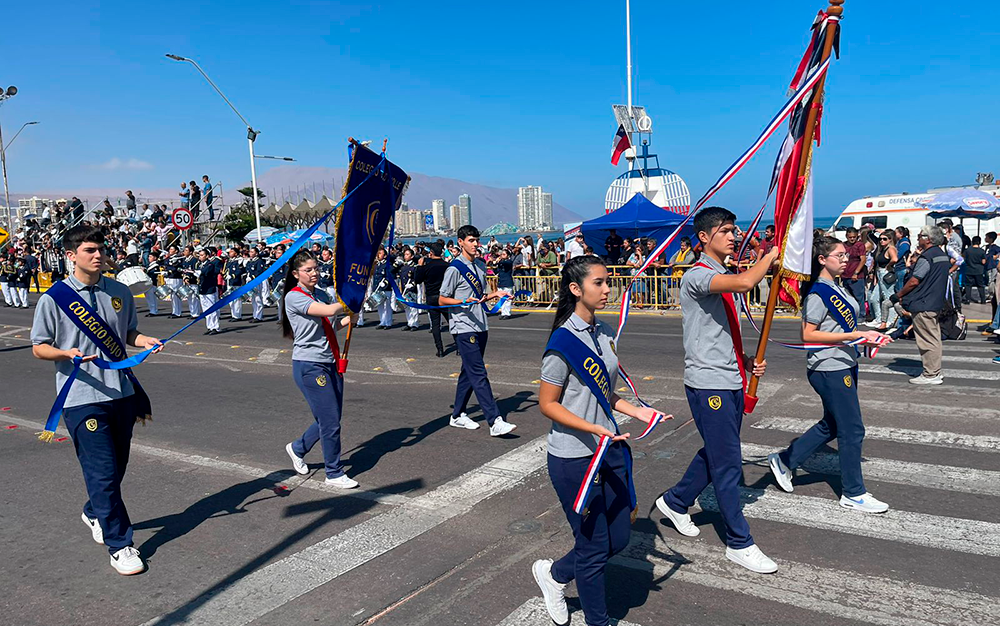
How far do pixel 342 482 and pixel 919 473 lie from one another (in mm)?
4508

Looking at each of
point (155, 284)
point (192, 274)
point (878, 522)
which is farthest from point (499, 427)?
point (155, 284)

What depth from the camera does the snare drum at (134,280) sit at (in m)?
5.02

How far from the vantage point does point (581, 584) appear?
11.5ft

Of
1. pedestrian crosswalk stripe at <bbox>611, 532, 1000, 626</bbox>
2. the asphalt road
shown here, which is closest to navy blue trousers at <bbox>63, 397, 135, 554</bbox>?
the asphalt road

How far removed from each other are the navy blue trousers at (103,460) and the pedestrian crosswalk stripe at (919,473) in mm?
4762

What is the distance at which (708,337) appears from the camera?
4383mm

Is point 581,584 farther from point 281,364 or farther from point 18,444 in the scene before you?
point 281,364

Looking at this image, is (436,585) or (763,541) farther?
(763,541)

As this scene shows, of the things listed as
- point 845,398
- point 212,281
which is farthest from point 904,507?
point 212,281

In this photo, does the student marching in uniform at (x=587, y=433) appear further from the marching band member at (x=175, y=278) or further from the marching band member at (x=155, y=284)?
the marching band member at (x=155, y=284)

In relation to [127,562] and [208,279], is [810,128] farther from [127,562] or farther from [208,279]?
[208,279]

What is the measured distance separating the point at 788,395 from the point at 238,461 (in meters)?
5.92

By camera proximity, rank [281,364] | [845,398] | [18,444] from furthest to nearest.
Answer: [281,364], [18,444], [845,398]

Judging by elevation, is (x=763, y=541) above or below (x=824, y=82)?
below
